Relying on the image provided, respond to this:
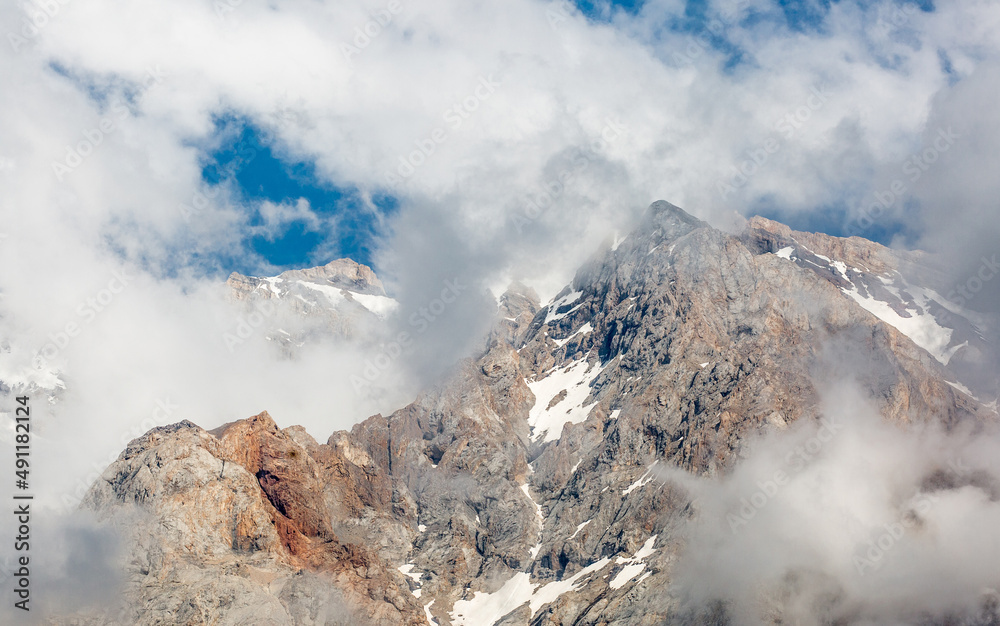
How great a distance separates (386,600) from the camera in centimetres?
19638

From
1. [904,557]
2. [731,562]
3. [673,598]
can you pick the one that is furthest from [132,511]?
[904,557]

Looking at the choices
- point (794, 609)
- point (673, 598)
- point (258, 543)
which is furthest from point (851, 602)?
point (258, 543)

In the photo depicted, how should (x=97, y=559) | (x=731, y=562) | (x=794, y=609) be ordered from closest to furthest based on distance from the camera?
(x=97, y=559) → (x=794, y=609) → (x=731, y=562)

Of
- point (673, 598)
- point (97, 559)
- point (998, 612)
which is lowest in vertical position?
point (998, 612)

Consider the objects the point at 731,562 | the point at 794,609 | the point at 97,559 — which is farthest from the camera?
the point at 731,562

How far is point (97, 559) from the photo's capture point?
16675cm

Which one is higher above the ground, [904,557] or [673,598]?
[673,598]

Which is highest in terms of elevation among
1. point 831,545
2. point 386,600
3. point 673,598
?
point 386,600

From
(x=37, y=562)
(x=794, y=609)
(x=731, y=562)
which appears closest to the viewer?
(x=37, y=562)

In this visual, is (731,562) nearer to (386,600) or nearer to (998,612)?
(998,612)

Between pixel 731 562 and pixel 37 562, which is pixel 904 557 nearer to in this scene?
pixel 731 562

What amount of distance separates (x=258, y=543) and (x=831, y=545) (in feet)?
453

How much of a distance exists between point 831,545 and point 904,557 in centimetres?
1781

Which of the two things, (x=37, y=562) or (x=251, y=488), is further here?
(x=251, y=488)
